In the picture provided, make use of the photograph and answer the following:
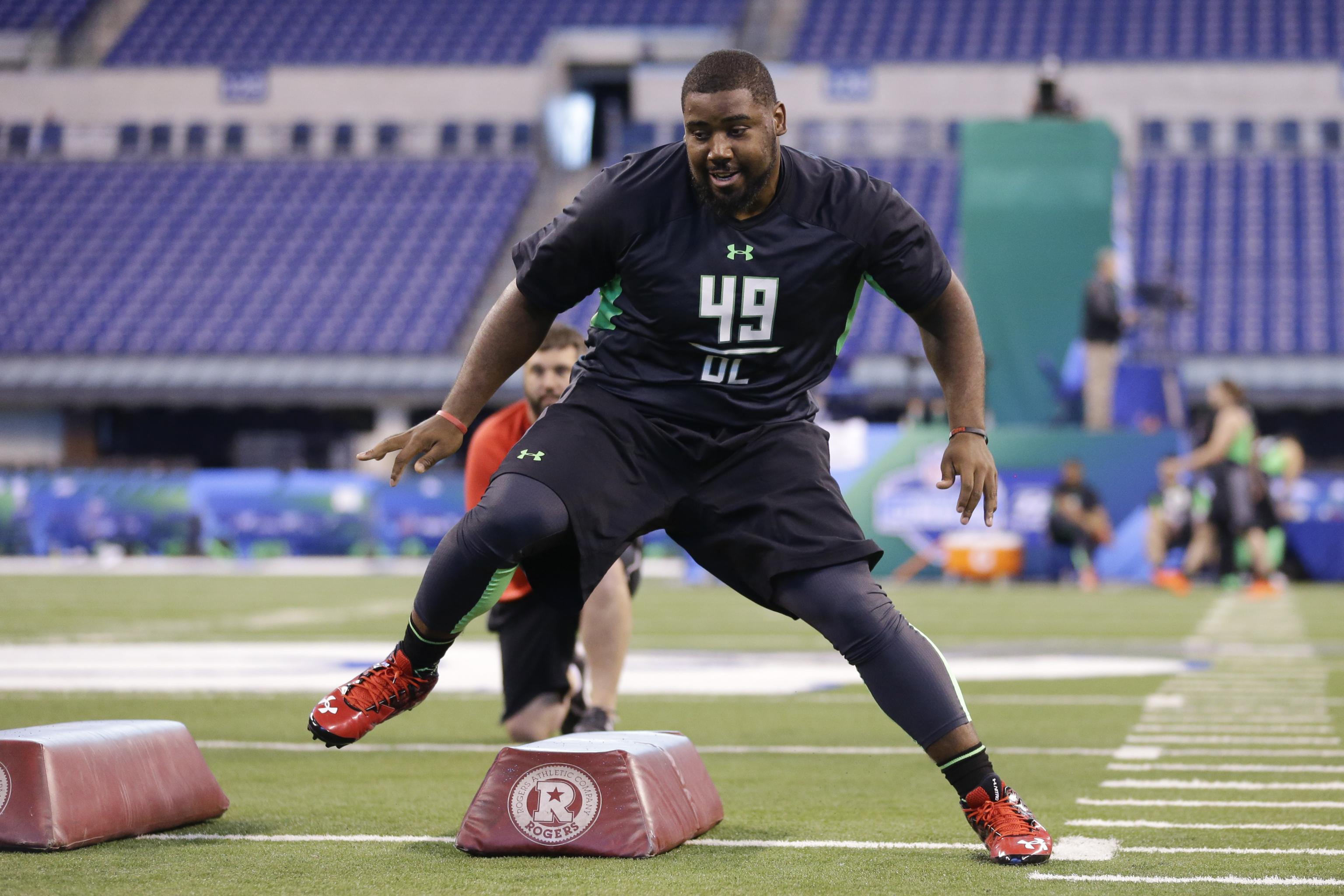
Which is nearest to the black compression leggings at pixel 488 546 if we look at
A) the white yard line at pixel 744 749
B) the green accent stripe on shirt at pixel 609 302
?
the green accent stripe on shirt at pixel 609 302

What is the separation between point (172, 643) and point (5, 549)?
53.5ft

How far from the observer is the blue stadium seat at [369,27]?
1559 inches

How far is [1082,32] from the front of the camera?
3803 cm

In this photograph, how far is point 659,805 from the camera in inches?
155

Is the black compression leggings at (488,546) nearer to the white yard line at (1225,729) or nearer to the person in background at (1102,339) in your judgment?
the white yard line at (1225,729)

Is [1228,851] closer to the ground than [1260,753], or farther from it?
farther from it

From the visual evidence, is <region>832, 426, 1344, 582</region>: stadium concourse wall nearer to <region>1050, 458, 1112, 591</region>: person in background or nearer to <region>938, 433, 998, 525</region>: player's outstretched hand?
<region>1050, 458, 1112, 591</region>: person in background

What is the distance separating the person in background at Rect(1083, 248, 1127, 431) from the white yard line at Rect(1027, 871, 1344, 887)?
14.8 m

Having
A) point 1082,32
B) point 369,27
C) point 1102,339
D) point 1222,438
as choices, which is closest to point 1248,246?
point 1082,32

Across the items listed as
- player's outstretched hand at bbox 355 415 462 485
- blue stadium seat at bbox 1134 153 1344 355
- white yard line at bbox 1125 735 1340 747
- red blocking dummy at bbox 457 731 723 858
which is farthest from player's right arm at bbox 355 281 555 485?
blue stadium seat at bbox 1134 153 1344 355

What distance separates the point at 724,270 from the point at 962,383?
60 centimetres

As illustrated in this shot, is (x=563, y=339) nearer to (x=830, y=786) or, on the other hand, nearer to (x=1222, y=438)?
(x=830, y=786)

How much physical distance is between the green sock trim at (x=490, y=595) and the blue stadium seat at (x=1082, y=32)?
3451cm

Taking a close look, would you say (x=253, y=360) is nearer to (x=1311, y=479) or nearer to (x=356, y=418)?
(x=356, y=418)
